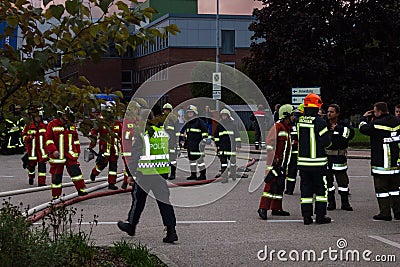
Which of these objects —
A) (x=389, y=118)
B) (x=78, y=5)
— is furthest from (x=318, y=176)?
(x=78, y=5)

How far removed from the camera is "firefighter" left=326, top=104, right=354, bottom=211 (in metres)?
11.6

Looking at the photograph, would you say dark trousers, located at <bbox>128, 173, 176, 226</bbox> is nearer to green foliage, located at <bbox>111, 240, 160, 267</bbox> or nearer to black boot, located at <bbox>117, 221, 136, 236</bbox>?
black boot, located at <bbox>117, 221, 136, 236</bbox>

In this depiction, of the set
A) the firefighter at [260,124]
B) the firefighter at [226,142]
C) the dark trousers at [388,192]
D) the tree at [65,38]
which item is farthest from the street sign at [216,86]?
the tree at [65,38]

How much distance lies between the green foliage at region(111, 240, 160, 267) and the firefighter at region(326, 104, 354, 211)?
16.8 feet

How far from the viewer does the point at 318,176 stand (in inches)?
409

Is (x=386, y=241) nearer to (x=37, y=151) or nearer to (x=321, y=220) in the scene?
(x=321, y=220)

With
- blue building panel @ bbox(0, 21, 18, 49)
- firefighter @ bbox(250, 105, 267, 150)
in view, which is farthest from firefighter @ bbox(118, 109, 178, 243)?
firefighter @ bbox(250, 105, 267, 150)

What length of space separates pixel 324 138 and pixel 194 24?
5539 cm

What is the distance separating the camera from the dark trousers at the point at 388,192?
10710 mm

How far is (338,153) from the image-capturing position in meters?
11.8

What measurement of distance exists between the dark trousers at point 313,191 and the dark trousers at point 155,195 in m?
2.33

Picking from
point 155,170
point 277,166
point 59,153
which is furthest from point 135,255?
point 59,153

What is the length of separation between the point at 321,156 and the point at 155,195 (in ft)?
9.26

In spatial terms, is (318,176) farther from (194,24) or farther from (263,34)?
(194,24)
